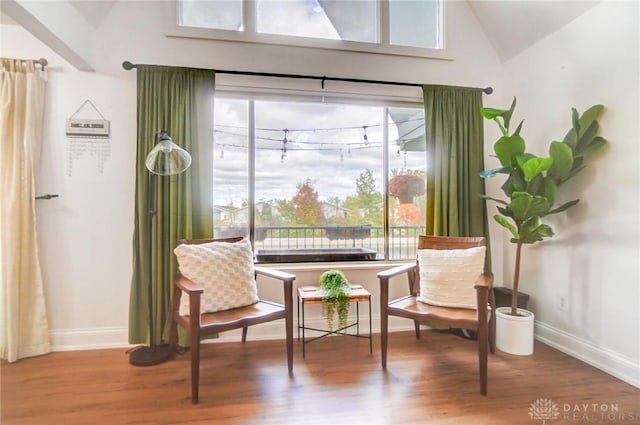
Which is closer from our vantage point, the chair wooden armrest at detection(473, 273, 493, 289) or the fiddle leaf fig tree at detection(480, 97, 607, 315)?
the chair wooden armrest at detection(473, 273, 493, 289)

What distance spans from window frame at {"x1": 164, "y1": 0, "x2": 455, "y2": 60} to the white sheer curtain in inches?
42.4

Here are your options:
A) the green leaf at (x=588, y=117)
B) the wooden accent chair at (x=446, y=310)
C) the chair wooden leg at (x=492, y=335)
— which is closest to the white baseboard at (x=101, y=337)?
the wooden accent chair at (x=446, y=310)

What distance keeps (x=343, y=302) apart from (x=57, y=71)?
2.75m

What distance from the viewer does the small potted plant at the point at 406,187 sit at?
291 cm

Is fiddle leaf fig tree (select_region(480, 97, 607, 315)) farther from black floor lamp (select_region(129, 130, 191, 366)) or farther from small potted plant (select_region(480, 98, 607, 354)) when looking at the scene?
black floor lamp (select_region(129, 130, 191, 366))

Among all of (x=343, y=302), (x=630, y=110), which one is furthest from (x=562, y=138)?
(x=343, y=302)

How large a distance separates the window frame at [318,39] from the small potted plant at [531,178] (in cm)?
95

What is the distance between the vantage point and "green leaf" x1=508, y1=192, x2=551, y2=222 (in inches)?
81.7

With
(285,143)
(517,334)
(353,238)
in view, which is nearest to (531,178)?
(517,334)

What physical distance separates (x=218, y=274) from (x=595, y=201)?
8.67 feet

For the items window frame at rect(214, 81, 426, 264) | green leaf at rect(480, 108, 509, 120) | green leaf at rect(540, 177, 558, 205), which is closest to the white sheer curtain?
window frame at rect(214, 81, 426, 264)

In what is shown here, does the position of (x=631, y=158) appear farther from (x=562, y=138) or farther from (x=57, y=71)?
(x=57, y=71)

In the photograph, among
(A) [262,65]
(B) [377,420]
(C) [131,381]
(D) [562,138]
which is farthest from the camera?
(A) [262,65]

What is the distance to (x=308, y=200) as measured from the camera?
2.89 metres
